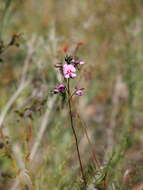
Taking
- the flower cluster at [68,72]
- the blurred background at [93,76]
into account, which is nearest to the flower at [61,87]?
the flower cluster at [68,72]

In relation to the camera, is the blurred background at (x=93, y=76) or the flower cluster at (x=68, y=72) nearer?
the flower cluster at (x=68, y=72)

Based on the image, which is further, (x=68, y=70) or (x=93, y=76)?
(x=93, y=76)

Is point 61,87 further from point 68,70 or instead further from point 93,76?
point 93,76

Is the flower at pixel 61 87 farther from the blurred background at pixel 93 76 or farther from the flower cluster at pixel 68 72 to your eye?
the blurred background at pixel 93 76

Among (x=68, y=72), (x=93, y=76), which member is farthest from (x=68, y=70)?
(x=93, y=76)

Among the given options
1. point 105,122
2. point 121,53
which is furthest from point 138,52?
point 105,122

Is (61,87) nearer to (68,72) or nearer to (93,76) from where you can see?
(68,72)

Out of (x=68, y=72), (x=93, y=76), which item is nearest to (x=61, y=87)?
(x=68, y=72)

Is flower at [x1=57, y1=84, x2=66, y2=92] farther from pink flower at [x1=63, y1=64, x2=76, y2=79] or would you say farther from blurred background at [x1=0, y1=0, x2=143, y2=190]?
blurred background at [x1=0, y1=0, x2=143, y2=190]

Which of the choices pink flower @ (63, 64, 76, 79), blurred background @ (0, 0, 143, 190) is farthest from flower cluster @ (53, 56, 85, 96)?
blurred background @ (0, 0, 143, 190)

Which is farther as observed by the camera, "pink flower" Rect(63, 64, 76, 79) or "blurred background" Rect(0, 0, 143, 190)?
"blurred background" Rect(0, 0, 143, 190)

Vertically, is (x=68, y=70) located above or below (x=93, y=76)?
above

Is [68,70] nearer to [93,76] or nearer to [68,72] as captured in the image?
[68,72]

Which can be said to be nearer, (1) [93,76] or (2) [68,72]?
(2) [68,72]
